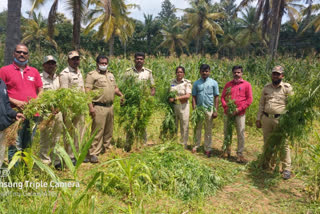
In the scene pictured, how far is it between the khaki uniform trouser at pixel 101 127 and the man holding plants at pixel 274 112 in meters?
2.95

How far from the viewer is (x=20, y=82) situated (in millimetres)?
3500

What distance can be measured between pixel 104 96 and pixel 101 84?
0.23 metres

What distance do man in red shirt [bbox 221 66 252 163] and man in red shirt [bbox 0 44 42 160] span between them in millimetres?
3615

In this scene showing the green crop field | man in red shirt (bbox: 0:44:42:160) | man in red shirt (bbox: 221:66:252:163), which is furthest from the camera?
man in red shirt (bbox: 221:66:252:163)

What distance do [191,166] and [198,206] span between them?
0.87 m

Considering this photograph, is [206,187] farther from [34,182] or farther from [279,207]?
[34,182]

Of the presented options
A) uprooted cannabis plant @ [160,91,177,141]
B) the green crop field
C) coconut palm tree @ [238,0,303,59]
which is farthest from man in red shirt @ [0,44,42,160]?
coconut palm tree @ [238,0,303,59]

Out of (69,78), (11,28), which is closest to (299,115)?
(69,78)

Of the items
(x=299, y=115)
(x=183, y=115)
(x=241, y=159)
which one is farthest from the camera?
(x=183, y=115)

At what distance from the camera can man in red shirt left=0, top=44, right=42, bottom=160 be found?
345 cm

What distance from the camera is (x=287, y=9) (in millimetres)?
19422

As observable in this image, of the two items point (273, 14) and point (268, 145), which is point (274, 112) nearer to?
point (268, 145)

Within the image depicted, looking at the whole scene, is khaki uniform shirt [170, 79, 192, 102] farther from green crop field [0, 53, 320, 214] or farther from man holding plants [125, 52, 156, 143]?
green crop field [0, 53, 320, 214]

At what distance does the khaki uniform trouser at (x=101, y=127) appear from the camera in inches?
178
